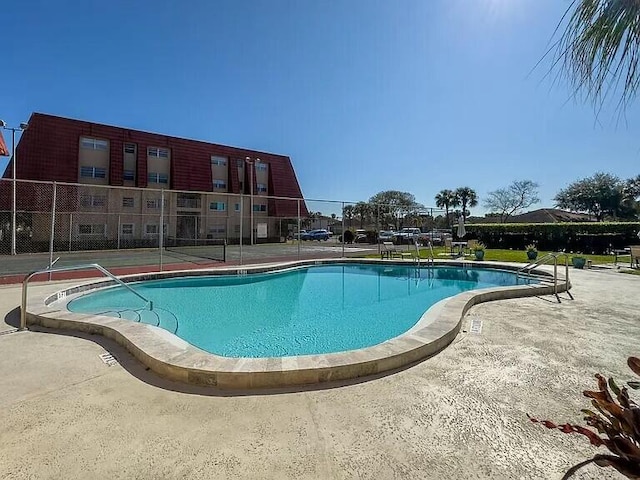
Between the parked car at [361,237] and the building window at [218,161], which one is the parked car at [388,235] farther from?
the building window at [218,161]

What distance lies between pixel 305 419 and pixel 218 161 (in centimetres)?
2750

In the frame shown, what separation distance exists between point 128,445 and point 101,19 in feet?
35.1

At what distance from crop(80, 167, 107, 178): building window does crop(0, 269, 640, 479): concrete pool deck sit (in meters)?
21.9

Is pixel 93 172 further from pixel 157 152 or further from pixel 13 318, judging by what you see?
pixel 13 318

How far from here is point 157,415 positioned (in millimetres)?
2318

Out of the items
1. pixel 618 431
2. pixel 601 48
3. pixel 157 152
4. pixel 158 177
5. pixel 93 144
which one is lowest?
pixel 618 431

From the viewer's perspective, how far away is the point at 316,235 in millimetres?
27172

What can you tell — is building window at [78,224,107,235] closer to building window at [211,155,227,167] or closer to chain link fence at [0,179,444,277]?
chain link fence at [0,179,444,277]

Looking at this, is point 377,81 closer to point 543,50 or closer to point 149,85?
point 149,85

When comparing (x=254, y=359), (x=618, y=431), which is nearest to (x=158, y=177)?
(x=254, y=359)

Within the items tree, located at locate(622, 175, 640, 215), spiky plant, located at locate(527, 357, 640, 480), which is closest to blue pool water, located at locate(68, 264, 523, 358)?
spiky plant, located at locate(527, 357, 640, 480)

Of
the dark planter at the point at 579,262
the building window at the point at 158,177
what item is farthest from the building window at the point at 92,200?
the dark planter at the point at 579,262

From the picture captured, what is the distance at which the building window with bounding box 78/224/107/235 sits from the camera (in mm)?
17344

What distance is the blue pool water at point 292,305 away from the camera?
15.9 feet
